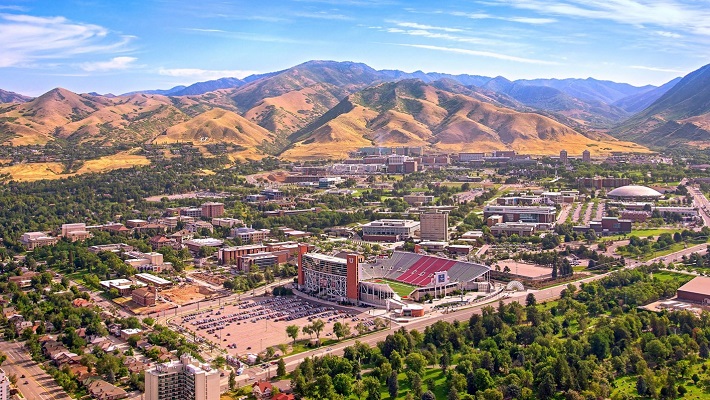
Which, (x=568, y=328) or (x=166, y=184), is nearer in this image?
(x=568, y=328)

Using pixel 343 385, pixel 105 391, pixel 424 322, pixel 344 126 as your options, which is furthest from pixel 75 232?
pixel 344 126

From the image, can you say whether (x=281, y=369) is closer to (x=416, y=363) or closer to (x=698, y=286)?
(x=416, y=363)

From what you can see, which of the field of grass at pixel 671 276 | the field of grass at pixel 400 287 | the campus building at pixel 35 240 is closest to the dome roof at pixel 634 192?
the field of grass at pixel 671 276

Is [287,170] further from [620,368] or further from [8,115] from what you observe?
[620,368]

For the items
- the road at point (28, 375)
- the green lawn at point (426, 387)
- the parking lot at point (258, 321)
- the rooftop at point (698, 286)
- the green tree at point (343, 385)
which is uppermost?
the rooftop at point (698, 286)

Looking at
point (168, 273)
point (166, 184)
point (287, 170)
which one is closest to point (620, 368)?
point (168, 273)

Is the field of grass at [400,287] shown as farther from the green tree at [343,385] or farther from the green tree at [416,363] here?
the green tree at [343,385]

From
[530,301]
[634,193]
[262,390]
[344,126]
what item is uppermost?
[344,126]
